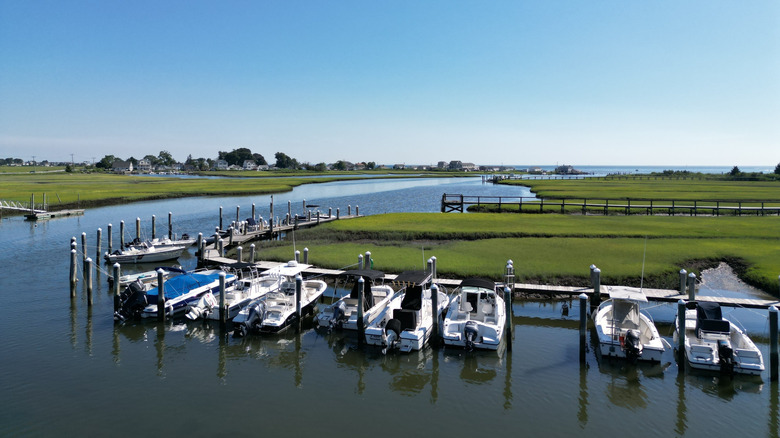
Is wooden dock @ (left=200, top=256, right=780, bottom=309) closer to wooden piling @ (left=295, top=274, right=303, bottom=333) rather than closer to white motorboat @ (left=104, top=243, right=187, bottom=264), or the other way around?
wooden piling @ (left=295, top=274, right=303, bottom=333)

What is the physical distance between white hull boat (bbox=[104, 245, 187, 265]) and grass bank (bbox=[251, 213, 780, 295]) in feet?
24.4

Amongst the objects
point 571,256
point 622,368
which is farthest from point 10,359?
point 571,256

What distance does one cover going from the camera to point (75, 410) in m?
15.0

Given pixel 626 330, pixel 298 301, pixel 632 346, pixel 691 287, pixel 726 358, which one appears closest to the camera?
pixel 726 358

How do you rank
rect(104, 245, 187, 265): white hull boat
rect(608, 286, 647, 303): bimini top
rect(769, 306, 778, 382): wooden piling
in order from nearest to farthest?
rect(769, 306, 778, 382): wooden piling → rect(608, 286, 647, 303): bimini top → rect(104, 245, 187, 265): white hull boat

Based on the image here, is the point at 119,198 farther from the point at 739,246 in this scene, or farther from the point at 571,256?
the point at 739,246

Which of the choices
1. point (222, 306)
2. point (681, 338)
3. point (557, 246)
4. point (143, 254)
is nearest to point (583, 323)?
point (681, 338)

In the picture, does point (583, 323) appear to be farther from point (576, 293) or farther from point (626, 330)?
point (576, 293)

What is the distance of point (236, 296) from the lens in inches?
959

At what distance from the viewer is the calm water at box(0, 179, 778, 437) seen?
46.9ft

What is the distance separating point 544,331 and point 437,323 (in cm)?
528

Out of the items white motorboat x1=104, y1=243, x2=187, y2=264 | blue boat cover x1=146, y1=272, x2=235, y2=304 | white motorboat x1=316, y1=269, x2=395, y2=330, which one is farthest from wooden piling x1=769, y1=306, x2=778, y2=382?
white motorboat x1=104, y1=243, x2=187, y2=264

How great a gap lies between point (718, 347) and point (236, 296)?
20.8 meters

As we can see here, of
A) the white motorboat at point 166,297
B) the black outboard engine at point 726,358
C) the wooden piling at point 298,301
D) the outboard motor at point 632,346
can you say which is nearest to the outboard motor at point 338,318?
the wooden piling at point 298,301
